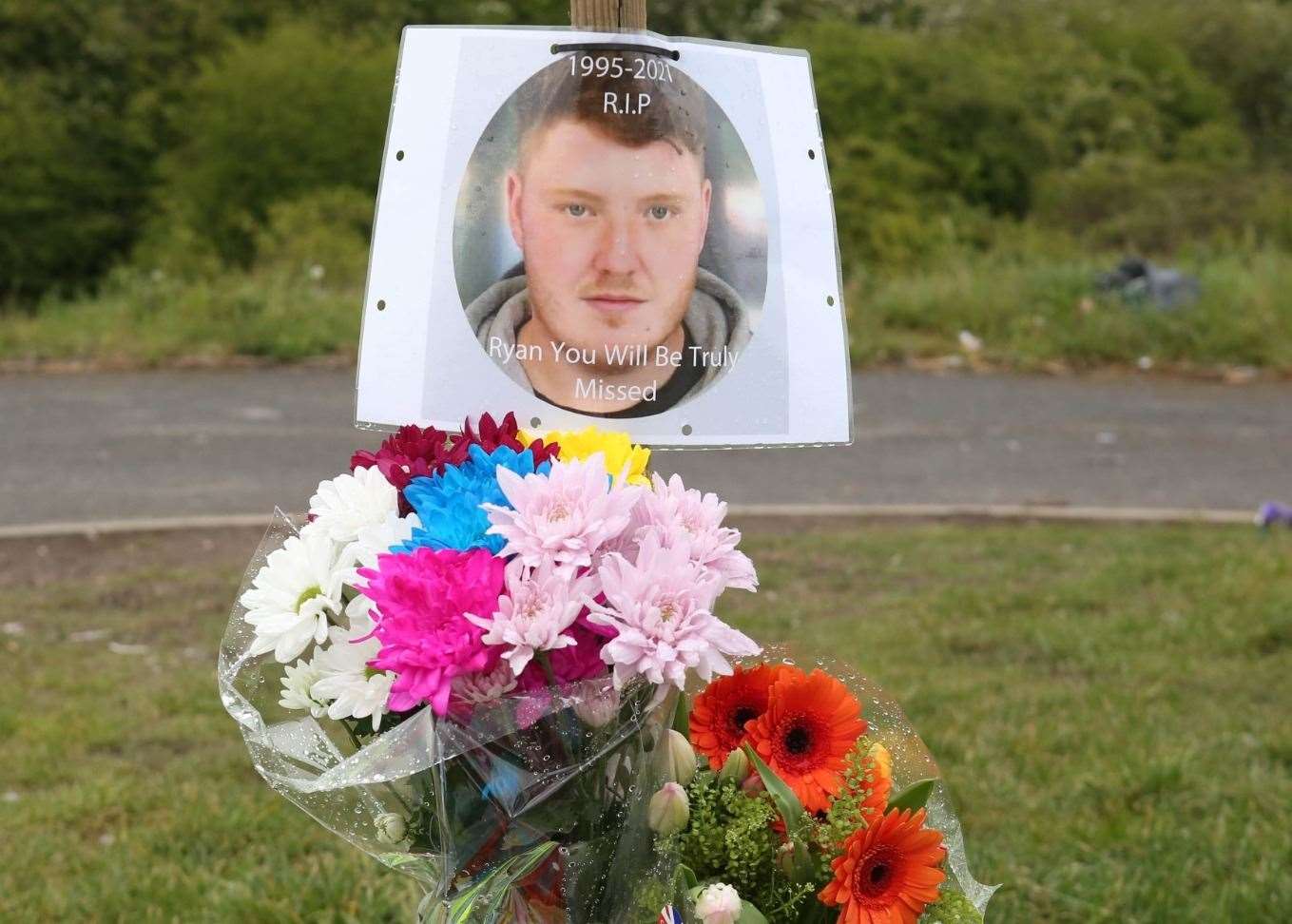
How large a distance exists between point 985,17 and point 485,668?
20998 mm

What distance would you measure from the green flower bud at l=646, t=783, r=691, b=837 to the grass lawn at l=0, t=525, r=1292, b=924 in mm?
359

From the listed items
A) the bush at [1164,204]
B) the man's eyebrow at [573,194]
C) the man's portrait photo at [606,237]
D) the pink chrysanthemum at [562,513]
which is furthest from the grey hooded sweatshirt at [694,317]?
the bush at [1164,204]

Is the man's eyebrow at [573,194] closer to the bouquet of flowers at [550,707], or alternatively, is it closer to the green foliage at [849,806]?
the bouquet of flowers at [550,707]

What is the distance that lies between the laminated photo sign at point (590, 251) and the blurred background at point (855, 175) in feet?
29.5

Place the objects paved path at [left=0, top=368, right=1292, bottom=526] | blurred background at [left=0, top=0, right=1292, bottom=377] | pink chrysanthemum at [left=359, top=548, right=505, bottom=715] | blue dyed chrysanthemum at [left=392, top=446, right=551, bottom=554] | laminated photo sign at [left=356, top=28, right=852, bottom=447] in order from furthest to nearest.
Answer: blurred background at [left=0, top=0, right=1292, bottom=377] < paved path at [left=0, top=368, right=1292, bottom=526] < laminated photo sign at [left=356, top=28, right=852, bottom=447] < blue dyed chrysanthemum at [left=392, top=446, right=551, bottom=554] < pink chrysanthemum at [left=359, top=548, right=505, bottom=715]

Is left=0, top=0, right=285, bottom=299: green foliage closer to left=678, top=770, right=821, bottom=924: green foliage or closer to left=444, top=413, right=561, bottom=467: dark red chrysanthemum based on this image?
left=444, top=413, right=561, bottom=467: dark red chrysanthemum

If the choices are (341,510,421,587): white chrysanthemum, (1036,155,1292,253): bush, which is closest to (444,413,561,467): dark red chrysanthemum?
(341,510,421,587): white chrysanthemum

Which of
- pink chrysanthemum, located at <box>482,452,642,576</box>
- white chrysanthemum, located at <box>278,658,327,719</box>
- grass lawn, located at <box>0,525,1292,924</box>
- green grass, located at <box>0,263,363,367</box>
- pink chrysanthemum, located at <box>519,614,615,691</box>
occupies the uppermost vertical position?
pink chrysanthemum, located at <box>482,452,642,576</box>

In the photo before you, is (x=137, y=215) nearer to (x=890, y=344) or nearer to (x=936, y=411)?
(x=890, y=344)

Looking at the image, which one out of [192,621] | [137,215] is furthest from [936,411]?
[137,215]

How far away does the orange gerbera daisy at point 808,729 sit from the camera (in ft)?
6.11

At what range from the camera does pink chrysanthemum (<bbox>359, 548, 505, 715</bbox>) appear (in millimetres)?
1529

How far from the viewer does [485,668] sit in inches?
63.3

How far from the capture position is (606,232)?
7.13 feet
